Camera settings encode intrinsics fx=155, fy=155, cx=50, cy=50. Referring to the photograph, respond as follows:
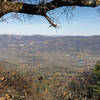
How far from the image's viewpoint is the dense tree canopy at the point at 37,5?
14.7 feet

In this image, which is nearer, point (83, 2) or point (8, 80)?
point (83, 2)

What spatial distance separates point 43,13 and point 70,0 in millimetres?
1006

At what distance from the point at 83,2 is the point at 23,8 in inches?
71.6

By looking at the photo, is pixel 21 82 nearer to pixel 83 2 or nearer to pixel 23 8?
pixel 23 8

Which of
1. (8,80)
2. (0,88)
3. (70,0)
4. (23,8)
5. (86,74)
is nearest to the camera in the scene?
(70,0)

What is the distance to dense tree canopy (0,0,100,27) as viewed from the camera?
176 inches

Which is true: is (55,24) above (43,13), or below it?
below

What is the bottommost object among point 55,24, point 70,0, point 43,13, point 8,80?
point 8,80

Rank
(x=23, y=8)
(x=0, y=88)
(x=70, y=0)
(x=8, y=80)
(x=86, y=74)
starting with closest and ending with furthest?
(x=70, y=0)
(x=23, y=8)
(x=0, y=88)
(x=8, y=80)
(x=86, y=74)

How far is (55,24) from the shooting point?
18.4ft

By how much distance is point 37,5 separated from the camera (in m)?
4.84

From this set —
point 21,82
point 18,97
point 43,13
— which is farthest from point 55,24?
point 21,82

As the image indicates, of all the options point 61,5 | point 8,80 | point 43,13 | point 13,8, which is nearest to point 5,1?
point 13,8

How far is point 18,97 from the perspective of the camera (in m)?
5.08
